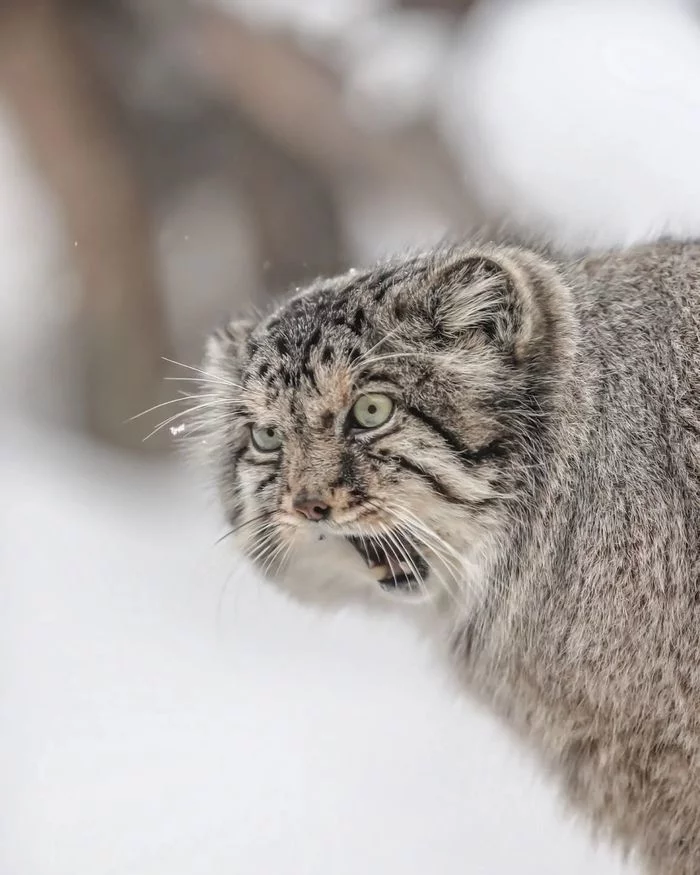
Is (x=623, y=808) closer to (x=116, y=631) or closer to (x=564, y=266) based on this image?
(x=564, y=266)

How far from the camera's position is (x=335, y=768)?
1583mm

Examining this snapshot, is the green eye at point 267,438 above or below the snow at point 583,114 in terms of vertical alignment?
below

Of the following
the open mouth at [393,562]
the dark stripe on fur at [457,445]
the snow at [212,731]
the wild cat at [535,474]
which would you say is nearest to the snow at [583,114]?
the wild cat at [535,474]

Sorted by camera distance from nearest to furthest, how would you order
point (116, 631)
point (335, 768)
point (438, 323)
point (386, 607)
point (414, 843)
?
point (438, 323)
point (386, 607)
point (414, 843)
point (335, 768)
point (116, 631)

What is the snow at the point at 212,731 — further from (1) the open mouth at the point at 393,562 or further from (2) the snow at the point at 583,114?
(2) the snow at the point at 583,114

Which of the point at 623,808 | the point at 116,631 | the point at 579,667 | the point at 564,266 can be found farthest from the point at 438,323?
the point at 116,631

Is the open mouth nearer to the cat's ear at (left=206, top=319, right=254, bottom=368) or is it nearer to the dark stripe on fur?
the dark stripe on fur

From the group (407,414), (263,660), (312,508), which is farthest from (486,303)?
(263,660)

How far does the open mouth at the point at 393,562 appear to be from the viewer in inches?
43.4

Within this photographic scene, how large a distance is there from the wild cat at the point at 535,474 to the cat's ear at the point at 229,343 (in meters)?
0.10

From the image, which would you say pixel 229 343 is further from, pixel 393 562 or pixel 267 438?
pixel 393 562

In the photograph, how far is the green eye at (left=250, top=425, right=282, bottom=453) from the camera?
112cm

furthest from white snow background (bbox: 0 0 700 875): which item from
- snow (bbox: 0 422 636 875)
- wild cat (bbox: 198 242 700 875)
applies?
wild cat (bbox: 198 242 700 875)

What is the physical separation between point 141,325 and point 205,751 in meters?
0.92
